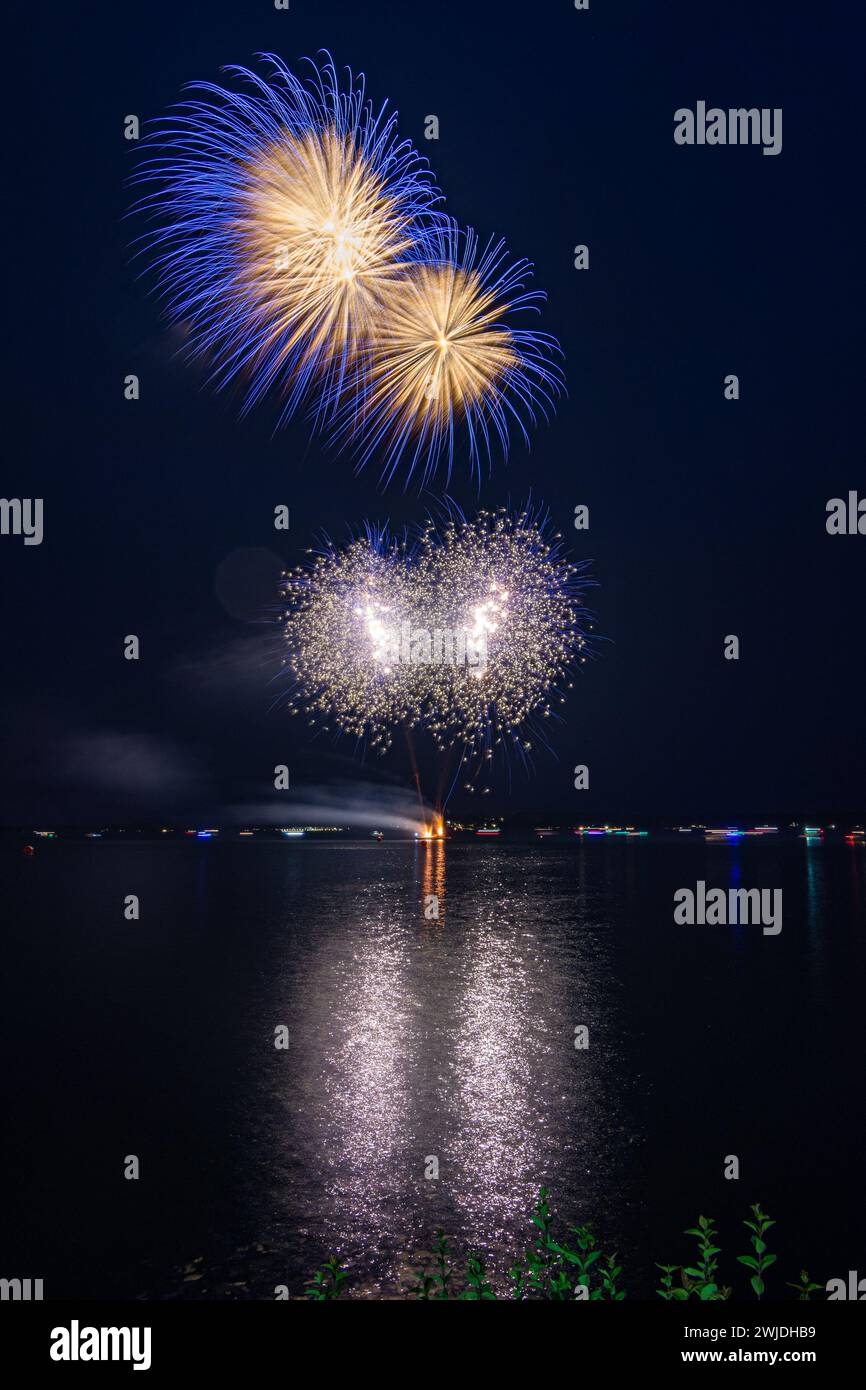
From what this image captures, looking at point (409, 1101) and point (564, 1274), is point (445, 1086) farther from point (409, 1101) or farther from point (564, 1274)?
point (564, 1274)

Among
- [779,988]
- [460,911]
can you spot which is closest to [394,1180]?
[779,988]

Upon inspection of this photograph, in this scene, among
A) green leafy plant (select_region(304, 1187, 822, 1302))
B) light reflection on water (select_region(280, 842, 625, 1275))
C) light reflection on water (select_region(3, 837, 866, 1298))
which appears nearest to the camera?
green leafy plant (select_region(304, 1187, 822, 1302))

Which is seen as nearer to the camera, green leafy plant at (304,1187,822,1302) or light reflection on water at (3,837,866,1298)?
green leafy plant at (304,1187,822,1302)

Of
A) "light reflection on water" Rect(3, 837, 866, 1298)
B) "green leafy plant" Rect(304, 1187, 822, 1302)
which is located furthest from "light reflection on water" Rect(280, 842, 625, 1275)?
"green leafy plant" Rect(304, 1187, 822, 1302)

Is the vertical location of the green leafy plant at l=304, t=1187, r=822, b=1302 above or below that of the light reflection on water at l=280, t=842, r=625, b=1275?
above

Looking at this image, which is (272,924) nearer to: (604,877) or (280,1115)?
(280,1115)

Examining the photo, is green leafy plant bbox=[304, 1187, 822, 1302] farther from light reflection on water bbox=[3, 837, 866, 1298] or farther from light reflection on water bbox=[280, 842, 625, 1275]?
light reflection on water bbox=[280, 842, 625, 1275]

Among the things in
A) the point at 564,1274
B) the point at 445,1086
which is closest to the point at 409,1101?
the point at 445,1086

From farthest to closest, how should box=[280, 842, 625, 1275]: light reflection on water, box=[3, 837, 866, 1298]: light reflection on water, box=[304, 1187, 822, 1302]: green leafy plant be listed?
box=[280, 842, 625, 1275]: light reflection on water → box=[3, 837, 866, 1298]: light reflection on water → box=[304, 1187, 822, 1302]: green leafy plant

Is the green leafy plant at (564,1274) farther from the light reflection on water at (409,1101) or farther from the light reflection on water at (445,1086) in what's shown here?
the light reflection on water at (445,1086)

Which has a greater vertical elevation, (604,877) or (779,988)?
(779,988)

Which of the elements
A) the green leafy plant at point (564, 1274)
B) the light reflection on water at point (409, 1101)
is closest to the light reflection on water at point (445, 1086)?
the light reflection on water at point (409, 1101)
